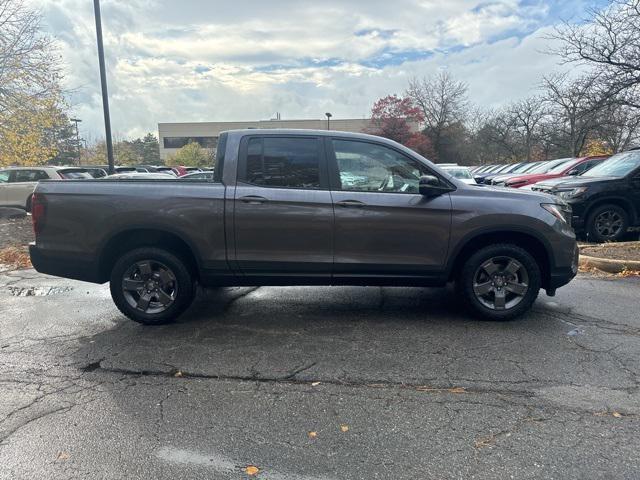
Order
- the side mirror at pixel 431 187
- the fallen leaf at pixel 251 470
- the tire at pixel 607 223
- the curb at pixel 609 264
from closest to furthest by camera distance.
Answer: the fallen leaf at pixel 251 470
the side mirror at pixel 431 187
the curb at pixel 609 264
the tire at pixel 607 223

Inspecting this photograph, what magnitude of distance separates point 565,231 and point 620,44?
30.2ft

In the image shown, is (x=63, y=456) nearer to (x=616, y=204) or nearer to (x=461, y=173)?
(x=616, y=204)

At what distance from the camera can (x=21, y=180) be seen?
1471 cm

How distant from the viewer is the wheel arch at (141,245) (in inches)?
180

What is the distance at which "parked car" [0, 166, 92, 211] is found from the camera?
14.4 m

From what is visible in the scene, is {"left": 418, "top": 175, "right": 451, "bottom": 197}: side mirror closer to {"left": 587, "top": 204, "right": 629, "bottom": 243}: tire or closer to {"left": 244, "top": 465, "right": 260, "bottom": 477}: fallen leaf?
{"left": 244, "top": 465, "right": 260, "bottom": 477}: fallen leaf

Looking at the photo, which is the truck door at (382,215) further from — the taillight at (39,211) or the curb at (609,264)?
the curb at (609,264)

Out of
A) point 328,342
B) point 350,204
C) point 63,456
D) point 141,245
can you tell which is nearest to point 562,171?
point 350,204

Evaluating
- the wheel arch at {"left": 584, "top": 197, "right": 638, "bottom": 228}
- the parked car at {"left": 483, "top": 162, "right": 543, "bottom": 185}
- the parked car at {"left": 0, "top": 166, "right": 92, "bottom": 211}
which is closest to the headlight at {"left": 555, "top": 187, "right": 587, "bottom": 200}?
the wheel arch at {"left": 584, "top": 197, "right": 638, "bottom": 228}

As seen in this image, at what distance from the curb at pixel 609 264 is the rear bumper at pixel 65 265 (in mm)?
6906

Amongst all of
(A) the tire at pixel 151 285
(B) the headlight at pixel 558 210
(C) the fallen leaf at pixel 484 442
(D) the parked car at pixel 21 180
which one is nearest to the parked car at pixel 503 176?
(B) the headlight at pixel 558 210

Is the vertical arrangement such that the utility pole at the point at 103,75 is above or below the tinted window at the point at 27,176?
above

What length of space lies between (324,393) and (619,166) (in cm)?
860

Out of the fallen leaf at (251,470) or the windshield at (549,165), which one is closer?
the fallen leaf at (251,470)
